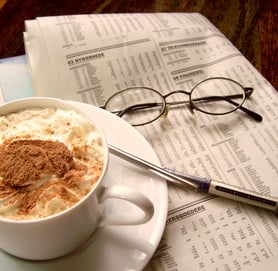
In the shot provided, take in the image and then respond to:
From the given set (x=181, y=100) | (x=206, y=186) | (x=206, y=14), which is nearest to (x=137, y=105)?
(x=181, y=100)

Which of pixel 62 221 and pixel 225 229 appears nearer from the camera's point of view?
pixel 62 221

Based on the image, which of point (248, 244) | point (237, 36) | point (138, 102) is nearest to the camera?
point (248, 244)

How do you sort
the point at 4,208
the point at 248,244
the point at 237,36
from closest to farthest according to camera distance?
the point at 4,208 < the point at 248,244 < the point at 237,36

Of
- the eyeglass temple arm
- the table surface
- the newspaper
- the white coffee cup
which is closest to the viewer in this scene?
the white coffee cup

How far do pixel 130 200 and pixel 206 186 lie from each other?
0.16 metres

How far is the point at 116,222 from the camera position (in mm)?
409

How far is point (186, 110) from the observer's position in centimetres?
62

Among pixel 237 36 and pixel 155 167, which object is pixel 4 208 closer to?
pixel 155 167

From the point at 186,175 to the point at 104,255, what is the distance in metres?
A: 0.15

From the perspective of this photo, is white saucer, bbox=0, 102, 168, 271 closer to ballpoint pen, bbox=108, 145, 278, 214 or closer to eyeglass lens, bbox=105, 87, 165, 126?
ballpoint pen, bbox=108, 145, 278, 214

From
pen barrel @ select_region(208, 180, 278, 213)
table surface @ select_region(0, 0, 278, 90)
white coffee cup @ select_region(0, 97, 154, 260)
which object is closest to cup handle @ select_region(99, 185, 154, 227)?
white coffee cup @ select_region(0, 97, 154, 260)

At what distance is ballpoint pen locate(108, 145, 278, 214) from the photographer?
1.59ft

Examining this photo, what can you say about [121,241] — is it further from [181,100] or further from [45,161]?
[181,100]

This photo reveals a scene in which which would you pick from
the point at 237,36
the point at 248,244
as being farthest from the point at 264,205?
the point at 237,36
